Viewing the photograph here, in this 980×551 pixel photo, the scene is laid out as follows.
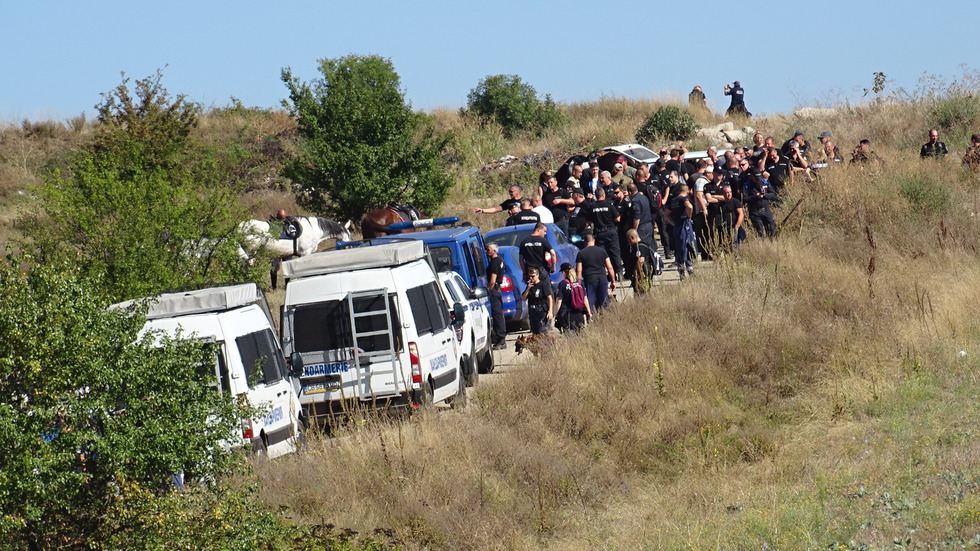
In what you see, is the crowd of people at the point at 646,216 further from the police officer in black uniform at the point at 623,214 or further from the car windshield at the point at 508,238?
the car windshield at the point at 508,238

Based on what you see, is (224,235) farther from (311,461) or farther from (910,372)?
(910,372)

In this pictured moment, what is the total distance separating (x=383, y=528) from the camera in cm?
891

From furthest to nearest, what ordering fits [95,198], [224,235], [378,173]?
1. [378,173]
2. [224,235]
3. [95,198]

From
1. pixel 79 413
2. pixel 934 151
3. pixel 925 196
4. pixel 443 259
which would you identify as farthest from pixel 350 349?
pixel 934 151

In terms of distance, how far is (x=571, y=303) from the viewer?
1541 centimetres

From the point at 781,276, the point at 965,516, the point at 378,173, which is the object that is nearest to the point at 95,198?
the point at 781,276

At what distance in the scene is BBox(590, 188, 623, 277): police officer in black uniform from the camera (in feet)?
59.8

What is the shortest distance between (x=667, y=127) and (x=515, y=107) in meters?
8.47

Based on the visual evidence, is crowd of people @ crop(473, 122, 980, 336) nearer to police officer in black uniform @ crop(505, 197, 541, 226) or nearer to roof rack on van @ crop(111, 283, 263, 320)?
police officer in black uniform @ crop(505, 197, 541, 226)

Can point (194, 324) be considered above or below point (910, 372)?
above

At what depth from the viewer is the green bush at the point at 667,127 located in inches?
1542

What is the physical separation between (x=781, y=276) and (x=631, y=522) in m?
7.90

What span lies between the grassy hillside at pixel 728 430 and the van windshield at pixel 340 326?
1.27 m

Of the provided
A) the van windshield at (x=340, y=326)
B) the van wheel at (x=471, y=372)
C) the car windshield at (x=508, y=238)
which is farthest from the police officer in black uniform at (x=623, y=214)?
the van windshield at (x=340, y=326)
